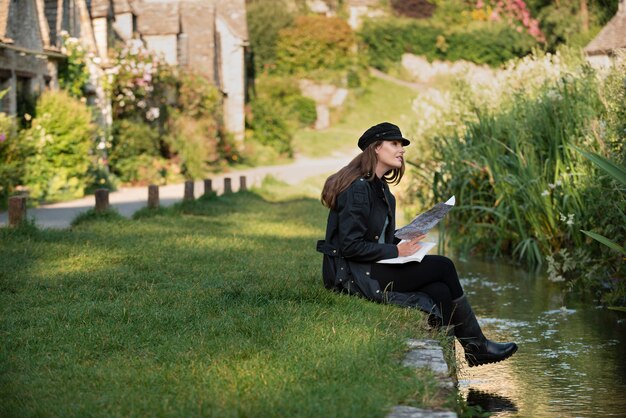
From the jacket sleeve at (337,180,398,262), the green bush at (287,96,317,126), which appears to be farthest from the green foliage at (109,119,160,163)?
the green bush at (287,96,317,126)

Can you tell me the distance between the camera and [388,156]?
7410 mm

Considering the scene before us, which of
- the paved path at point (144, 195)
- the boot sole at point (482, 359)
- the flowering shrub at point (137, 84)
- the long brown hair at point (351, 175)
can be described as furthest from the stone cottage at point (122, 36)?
the boot sole at point (482, 359)

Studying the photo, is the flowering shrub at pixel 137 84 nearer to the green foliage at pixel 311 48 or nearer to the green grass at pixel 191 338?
the green grass at pixel 191 338

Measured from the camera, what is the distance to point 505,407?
6.83m

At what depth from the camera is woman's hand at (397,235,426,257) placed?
715cm

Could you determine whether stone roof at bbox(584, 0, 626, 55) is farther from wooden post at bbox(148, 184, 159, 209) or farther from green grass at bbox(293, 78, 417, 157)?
wooden post at bbox(148, 184, 159, 209)

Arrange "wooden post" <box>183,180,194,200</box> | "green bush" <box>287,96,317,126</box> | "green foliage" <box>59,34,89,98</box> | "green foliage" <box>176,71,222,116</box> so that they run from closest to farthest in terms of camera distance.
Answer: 1. "wooden post" <box>183,180,194,200</box>
2. "green foliage" <box>59,34,89,98</box>
3. "green foliage" <box>176,71,222,116</box>
4. "green bush" <box>287,96,317,126</box>

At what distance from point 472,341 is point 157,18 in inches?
1164

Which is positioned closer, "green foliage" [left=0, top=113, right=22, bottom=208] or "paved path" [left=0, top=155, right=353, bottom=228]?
"paved path" [left=0, top=155, right=353, bottom=228]

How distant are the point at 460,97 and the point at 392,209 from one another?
1209 centimetres

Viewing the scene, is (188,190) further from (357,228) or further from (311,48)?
(311,48)

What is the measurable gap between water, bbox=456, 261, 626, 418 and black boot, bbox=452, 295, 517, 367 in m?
0.20

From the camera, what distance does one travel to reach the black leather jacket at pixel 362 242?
283 inches

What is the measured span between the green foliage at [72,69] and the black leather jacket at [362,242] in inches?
708
